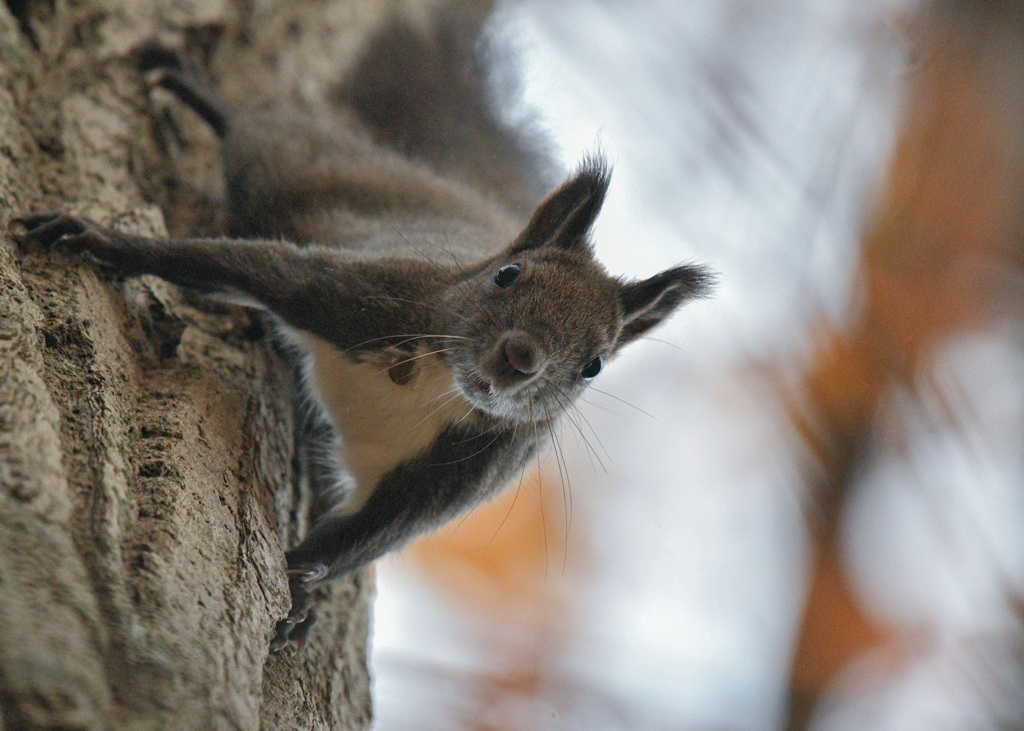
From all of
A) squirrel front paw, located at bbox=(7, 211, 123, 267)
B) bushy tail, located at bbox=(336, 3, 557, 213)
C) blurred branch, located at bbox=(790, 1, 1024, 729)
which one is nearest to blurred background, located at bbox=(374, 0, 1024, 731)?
blurred branch, located at bbox=(790, 1, 1024, 729)

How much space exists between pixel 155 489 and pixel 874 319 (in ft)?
6.23

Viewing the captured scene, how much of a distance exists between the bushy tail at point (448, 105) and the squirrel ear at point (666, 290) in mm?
1185

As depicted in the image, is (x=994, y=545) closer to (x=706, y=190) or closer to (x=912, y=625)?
(x=912, y=625)

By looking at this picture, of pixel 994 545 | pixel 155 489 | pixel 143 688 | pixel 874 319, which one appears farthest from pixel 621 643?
pixel 143 688

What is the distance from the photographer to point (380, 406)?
2.12 m

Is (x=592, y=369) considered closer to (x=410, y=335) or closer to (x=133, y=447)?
(x=410, y=335)

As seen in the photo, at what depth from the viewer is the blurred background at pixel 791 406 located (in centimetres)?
239

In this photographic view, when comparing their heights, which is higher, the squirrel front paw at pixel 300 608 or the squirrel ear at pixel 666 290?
the squirrel ear at pixel 666 290

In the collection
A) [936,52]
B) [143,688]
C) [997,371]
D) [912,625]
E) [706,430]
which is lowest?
[143,688]

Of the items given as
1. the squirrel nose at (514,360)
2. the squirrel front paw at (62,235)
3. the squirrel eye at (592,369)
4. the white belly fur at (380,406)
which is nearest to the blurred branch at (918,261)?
the squirrel eye at (592,369)

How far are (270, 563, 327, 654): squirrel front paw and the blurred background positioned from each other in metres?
0.43

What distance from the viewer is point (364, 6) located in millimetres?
3264

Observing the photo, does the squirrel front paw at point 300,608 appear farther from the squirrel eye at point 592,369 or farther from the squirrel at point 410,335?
the squirrel eye at point 592,369

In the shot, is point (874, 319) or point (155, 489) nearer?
point (155, 489)
